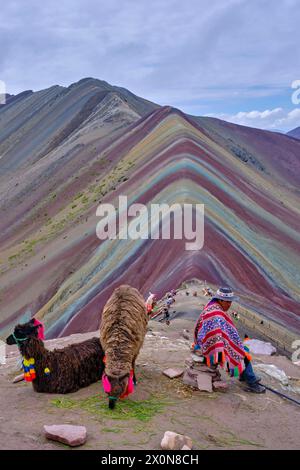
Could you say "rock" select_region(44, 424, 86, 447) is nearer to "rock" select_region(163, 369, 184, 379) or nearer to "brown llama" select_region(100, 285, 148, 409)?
"brown llama" select_region(100, 285, 148, 409)

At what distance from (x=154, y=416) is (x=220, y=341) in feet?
4.38

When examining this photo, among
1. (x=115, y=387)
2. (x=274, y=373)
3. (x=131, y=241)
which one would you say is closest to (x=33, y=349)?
(x=115, y=387)

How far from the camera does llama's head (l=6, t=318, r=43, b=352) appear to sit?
6516 millimetres

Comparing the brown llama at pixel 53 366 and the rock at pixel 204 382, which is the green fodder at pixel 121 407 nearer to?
the brown llama at pixel 53 366

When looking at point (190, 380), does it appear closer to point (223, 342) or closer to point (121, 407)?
point (223, 342)

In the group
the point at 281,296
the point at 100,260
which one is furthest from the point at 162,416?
the point at 100,260

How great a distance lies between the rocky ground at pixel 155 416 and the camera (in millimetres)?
4879

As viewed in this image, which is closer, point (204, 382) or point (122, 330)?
point (122, 330)

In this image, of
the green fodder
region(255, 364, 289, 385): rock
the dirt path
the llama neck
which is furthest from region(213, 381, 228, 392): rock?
the llama neck

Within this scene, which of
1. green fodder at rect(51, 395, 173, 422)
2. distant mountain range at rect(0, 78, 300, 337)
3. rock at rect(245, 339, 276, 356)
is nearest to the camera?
green fodder at rect(51, 395, 173, 422)

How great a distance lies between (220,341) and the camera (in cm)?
629

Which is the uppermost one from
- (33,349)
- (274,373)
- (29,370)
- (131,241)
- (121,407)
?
(131,241)

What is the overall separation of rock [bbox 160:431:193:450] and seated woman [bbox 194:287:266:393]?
169 centimetres
